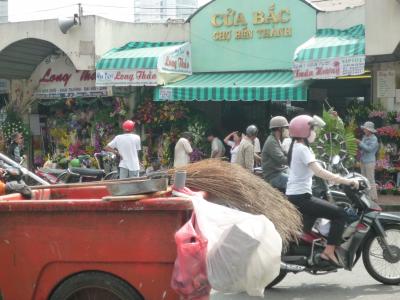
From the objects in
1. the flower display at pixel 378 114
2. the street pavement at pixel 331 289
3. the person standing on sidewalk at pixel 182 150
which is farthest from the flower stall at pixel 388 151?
the street pavement at pixel 331 289

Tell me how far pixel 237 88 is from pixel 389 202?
439cm

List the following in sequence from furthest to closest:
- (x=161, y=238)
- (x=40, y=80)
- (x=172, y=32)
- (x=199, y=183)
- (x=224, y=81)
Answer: (x=40, y=80) < (x=172, y=32) < (x=224, y=81) < (x=199, y=183) < (x=161, y=238)

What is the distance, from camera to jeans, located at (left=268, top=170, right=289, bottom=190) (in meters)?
6.78

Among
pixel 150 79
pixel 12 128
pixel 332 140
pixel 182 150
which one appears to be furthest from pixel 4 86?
pixel 332 140

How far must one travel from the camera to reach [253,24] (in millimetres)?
15477

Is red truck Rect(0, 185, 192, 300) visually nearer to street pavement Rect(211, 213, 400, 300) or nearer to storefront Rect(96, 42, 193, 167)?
street pavement Rect(211, 213, 400, 300)

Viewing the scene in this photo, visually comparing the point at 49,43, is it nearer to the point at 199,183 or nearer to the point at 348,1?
the point at 348,1

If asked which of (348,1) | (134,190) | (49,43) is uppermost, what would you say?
(348,1)

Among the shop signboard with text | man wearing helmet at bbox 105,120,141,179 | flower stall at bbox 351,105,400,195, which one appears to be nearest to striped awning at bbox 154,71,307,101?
the shop signboard with text

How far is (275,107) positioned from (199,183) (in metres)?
12.0

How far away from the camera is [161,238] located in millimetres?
3793

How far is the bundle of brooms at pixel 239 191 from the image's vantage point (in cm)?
431

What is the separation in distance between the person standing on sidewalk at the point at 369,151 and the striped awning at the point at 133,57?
18.5 feet

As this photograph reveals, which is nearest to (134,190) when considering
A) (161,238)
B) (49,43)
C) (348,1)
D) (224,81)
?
(161,238)
